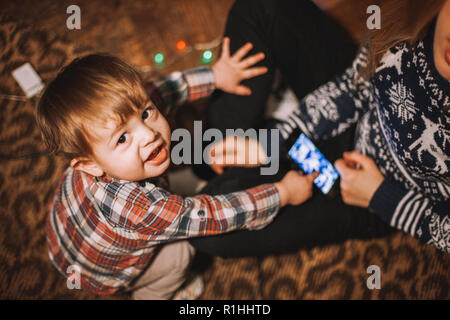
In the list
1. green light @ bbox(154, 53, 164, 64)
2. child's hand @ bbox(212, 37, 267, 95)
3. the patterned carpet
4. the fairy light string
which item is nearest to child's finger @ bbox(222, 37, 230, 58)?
child's hand @ bbox(212, 37, 267, 95)

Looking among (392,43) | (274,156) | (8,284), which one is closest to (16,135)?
(8,284)

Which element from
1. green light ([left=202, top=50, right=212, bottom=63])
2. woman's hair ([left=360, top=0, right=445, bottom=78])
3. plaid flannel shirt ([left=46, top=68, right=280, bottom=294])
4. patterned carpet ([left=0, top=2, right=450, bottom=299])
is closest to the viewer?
woman's hair ([left=360, top=0, right=445, bottom=78])

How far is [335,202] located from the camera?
83 centimetres

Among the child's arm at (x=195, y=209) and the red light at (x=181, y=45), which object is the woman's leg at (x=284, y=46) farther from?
the red light at (x=181, y=45)

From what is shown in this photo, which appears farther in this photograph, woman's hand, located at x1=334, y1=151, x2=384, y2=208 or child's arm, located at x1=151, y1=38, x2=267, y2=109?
child's arm, located at x1=151, y1=38, x2=267, y2=109

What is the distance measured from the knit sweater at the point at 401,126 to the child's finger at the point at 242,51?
8.4 inches

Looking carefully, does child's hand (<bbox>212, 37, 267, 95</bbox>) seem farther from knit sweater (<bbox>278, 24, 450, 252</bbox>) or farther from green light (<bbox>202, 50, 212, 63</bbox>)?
green light (<bbox>202, 50, 212, 63</bbox>)

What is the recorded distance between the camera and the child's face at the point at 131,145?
0.62 m

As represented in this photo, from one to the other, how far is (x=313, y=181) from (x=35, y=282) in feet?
2.95

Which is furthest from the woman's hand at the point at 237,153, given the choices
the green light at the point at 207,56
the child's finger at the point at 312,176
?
the green light at the point at 207,56

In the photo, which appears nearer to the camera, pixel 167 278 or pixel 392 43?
pixel 392 43

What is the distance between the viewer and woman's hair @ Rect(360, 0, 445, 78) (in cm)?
57

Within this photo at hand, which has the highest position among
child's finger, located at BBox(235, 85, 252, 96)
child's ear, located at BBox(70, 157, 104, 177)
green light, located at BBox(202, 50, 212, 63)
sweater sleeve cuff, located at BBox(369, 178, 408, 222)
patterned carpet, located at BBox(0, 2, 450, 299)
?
green light, located at BBox(202, 50, 212, 63)
